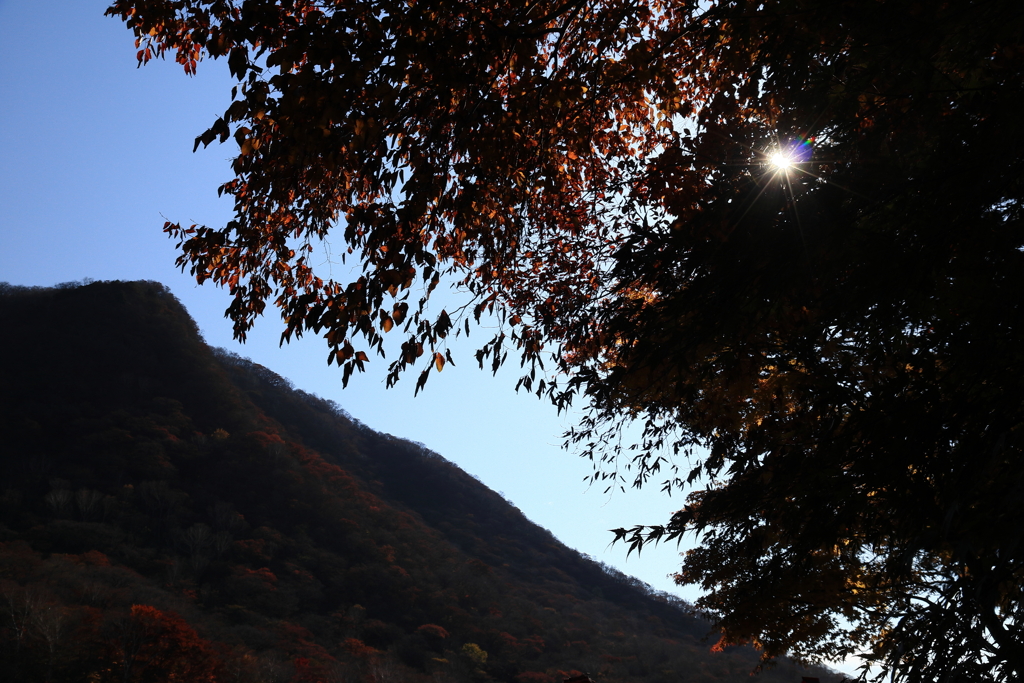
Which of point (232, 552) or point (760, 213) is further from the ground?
point (760, 213)

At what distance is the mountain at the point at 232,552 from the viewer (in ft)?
76.0

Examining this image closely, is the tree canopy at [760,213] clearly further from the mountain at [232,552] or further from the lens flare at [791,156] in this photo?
the mountain at [232,552]

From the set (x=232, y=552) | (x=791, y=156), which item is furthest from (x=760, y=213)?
(x=232, y=552)

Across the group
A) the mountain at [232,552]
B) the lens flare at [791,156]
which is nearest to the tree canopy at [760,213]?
the lens flare at [791,156]

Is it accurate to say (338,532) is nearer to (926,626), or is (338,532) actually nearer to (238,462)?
(238,462)

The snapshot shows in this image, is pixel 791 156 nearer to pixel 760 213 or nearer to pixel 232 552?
pixel 760 213

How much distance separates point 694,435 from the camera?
8727 millimetres

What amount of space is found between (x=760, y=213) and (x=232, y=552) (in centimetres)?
4006

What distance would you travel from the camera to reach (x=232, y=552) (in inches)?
1460

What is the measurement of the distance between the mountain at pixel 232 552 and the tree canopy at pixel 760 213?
72.1 feet

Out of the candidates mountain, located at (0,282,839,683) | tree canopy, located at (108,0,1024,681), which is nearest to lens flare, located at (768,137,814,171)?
tree canopy, located at (108,0,1024,681)

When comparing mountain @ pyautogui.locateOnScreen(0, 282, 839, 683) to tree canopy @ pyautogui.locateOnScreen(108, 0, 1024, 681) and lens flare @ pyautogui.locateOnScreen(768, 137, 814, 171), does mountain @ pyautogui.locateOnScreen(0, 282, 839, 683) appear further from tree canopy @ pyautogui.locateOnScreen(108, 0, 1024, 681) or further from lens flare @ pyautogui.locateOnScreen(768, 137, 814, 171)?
lens flare @ pyautogui.locateOnScreen(768, 137, 814, 171)

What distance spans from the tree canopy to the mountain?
21964 mm

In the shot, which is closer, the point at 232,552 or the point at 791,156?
the point at 791,156
